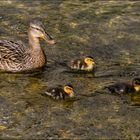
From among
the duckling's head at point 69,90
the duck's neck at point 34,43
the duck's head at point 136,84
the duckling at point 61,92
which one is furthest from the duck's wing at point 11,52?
the duck's head at point 136,84

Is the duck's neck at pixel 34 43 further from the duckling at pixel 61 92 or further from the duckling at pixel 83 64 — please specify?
the duckling at pixel 61 92

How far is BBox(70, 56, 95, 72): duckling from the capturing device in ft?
33.3

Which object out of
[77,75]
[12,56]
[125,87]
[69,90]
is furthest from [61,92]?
[12,56]

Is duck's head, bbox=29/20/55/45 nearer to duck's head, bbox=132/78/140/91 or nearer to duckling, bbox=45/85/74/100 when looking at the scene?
duckling, bbox=45/85/74/100

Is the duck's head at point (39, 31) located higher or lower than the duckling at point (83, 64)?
higher

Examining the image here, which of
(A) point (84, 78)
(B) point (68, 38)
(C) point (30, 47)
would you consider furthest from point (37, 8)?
(A) point (84, 78)

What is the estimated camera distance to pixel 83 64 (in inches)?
400

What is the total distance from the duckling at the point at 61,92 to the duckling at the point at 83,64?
1.10m

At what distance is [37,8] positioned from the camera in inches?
515

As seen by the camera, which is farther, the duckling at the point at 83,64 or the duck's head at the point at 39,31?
the duck's head at the point at 39,31

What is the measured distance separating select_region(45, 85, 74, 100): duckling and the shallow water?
107 millimetres

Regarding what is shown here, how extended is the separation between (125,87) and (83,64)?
1149 millimetres

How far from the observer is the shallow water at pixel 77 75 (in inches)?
331

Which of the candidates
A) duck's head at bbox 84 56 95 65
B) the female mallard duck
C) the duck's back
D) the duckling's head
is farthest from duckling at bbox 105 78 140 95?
the duck's back
